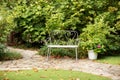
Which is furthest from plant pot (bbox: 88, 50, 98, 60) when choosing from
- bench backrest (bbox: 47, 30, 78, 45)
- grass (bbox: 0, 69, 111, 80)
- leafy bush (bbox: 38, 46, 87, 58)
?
grass (bbox: 0, 69, 111, 80)

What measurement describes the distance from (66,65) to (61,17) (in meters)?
3.16

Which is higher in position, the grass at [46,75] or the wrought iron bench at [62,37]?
the wrought iron bench at [62,37]

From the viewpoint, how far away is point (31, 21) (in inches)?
480

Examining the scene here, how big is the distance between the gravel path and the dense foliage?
70.7 inches

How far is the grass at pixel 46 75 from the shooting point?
7078mm

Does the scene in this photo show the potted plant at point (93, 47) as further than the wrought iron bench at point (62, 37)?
No

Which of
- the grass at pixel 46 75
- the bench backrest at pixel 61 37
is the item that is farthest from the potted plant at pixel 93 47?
the grass at pixel 46 75

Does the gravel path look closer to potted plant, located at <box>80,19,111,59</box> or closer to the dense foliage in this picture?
potted plant, located at <box>80,19,111,59</box>

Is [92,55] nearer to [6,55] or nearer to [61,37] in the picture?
[61,37]

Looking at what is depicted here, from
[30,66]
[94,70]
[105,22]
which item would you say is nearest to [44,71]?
[30,66]

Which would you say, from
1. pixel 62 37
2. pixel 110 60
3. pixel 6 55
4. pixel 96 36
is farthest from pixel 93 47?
pixel 6 55

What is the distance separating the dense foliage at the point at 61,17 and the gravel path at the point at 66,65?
1795 millimetres

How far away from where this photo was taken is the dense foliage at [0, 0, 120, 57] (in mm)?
11461

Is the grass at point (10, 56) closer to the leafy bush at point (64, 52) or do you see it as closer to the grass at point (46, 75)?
the leafy bush at point (64, 52)
